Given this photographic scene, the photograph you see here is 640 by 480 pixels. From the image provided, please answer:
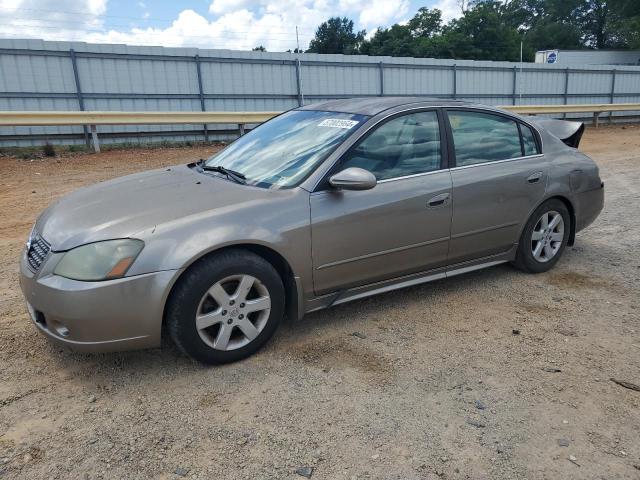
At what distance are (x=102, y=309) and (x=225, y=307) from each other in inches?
26.6

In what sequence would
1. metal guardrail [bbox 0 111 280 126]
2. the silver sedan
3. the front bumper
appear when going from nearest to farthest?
1. the front bumper
2. the silver sedan
3. metal guardrail [bbox 0 111 280 126]

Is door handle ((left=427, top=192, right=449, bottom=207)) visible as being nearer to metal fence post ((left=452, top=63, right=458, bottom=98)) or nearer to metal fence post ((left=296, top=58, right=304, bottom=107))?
metal fence post ((left=296, top=58, right=304, bottom=107))

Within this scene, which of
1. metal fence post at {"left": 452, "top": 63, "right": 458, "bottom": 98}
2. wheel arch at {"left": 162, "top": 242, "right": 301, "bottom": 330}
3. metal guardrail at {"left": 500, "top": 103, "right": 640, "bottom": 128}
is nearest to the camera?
wheel arch at {"left": 162, "top": 242, "right": 301, "bottom": 330}

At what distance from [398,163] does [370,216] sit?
518mm

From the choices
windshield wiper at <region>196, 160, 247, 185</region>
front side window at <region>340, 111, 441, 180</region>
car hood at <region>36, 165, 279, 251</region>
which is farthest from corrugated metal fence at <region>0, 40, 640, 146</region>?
front side window at <region>340, 111, 441, 180</region>

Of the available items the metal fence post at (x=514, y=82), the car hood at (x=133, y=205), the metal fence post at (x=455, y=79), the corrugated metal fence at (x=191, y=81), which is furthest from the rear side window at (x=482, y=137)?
the metal fence post at (x=514, y=82)

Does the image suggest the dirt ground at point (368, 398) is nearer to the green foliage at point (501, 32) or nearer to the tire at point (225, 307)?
the tire at point (225, 307)

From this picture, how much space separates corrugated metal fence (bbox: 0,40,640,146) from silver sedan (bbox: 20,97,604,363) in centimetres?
1064

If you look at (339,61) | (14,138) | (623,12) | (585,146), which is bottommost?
(585,146)

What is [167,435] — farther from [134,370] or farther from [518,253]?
[518,253]

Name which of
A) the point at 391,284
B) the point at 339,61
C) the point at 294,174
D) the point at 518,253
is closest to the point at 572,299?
the point at 518,253

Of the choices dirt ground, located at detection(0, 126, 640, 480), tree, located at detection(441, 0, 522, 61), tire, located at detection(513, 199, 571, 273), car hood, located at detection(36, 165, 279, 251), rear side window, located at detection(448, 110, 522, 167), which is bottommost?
dirt ground, located at detection(0, 126, 640, 480)

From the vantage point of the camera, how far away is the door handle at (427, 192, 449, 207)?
3.83 m

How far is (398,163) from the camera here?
3811 millimetres
